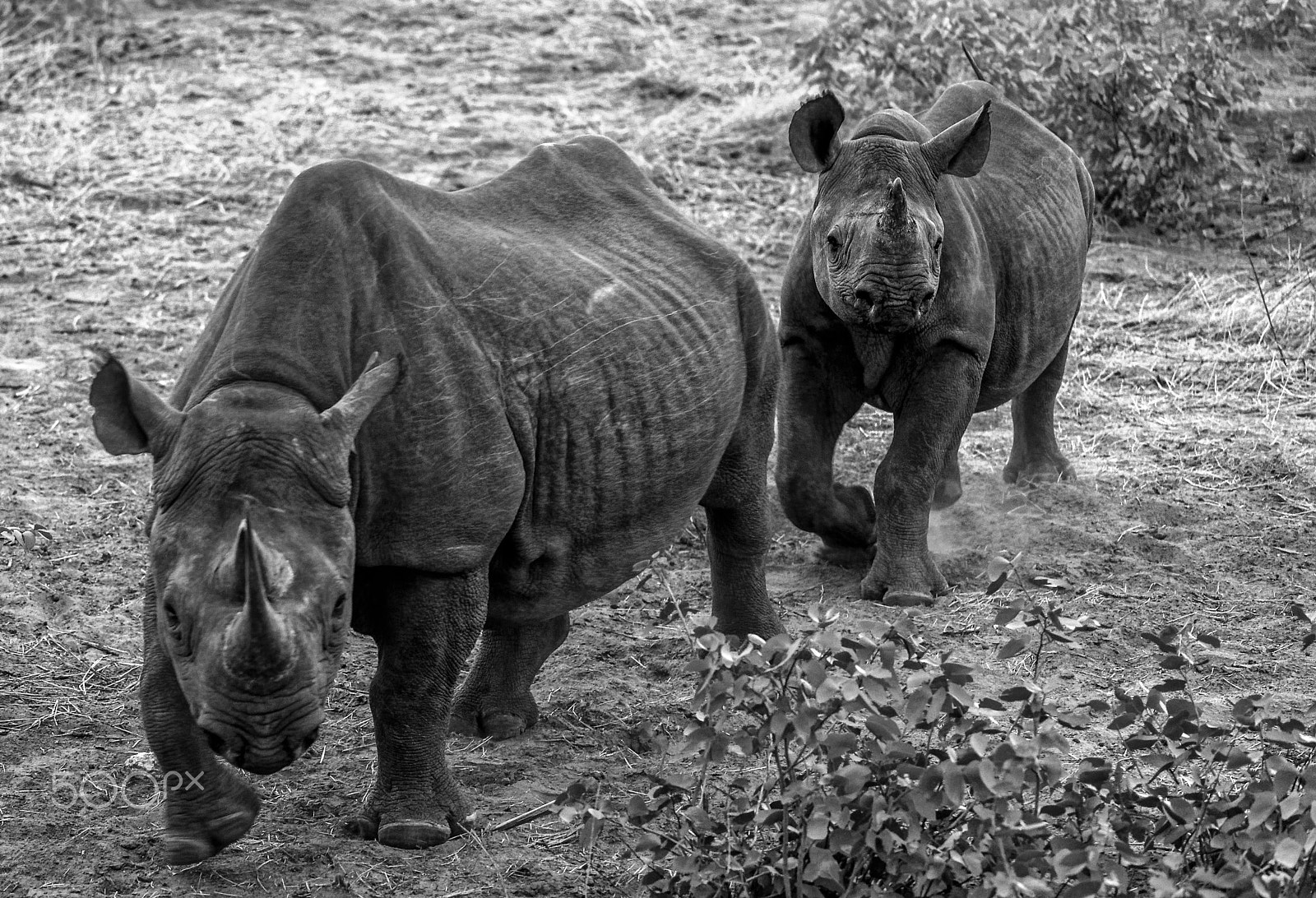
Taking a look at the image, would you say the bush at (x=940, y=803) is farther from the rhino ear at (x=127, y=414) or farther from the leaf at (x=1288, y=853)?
the rhino ear at (x=127, y=414)

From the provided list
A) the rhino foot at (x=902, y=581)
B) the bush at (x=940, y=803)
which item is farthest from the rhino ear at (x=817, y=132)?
the bush at (x=940, y=803)

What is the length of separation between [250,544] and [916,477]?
372 centimetres

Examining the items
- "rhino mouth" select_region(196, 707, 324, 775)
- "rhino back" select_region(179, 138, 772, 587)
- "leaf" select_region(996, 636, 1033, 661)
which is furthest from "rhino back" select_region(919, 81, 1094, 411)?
"rhino mouth" select_region(196, 707, 324, 775)

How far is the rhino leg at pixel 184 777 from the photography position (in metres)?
4.27

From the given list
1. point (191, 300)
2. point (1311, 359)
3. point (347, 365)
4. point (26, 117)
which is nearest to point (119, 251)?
point (191, 300)

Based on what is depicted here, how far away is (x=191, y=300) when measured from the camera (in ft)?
30.3

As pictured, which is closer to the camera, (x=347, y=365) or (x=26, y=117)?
(x=347, y=365)

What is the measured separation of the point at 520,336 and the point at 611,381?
1.22ft

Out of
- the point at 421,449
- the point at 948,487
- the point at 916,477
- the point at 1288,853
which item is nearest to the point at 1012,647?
the point at 1288,853

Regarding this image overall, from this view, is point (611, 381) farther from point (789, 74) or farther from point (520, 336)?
point (789, 74)

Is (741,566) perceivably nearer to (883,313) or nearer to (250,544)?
(883,313)

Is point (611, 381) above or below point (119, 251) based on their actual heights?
above

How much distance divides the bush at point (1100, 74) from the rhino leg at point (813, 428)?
14.4ft

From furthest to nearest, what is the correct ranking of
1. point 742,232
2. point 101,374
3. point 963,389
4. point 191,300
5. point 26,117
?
point 26,117 < point 742,232 < point 191,300 < point 963,389 < point 101,374
